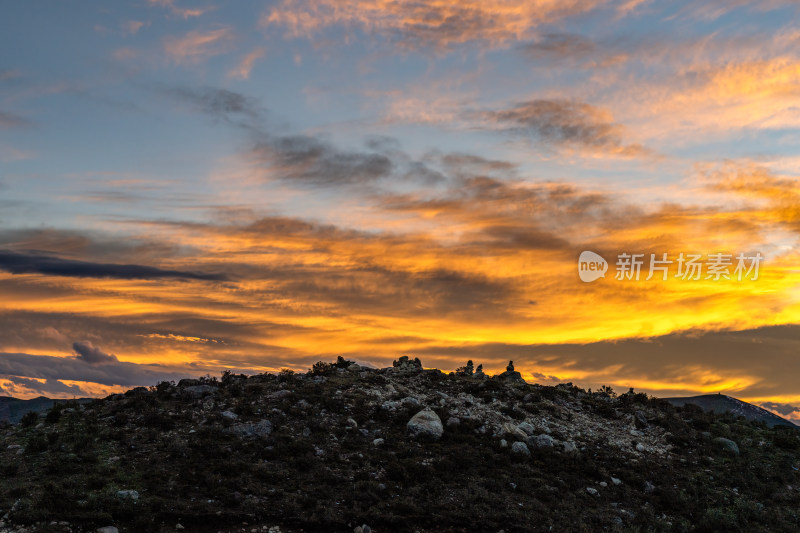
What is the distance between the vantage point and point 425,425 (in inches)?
1121

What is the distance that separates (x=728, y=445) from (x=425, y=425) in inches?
739

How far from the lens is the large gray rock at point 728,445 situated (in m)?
31.8

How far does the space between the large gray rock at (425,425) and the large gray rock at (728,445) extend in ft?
57.3

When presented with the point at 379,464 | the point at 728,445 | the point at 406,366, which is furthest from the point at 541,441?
the point at 406,366

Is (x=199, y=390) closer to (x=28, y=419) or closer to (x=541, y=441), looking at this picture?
(x=28, y=419)

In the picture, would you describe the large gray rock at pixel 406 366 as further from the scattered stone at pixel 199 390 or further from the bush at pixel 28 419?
the bush at pixel 28 419

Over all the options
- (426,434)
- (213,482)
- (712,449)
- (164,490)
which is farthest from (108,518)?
(712,449)

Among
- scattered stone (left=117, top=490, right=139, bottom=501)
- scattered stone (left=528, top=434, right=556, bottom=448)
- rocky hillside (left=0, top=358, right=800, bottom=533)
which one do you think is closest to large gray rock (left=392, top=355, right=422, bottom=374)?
rocky hillside (left=0, top=358, right=800, bottom=533)

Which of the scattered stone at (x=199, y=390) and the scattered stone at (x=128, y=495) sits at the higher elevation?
the scattered stone at (x=199, y=390)

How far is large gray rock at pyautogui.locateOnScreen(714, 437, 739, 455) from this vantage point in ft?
104

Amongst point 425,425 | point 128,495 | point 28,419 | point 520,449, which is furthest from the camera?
point 28,419

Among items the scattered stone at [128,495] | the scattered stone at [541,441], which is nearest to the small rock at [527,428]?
the scattered stone at [541,441]

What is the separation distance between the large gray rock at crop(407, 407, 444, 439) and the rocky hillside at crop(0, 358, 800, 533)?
0.10 meters

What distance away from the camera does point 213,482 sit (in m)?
22.5
